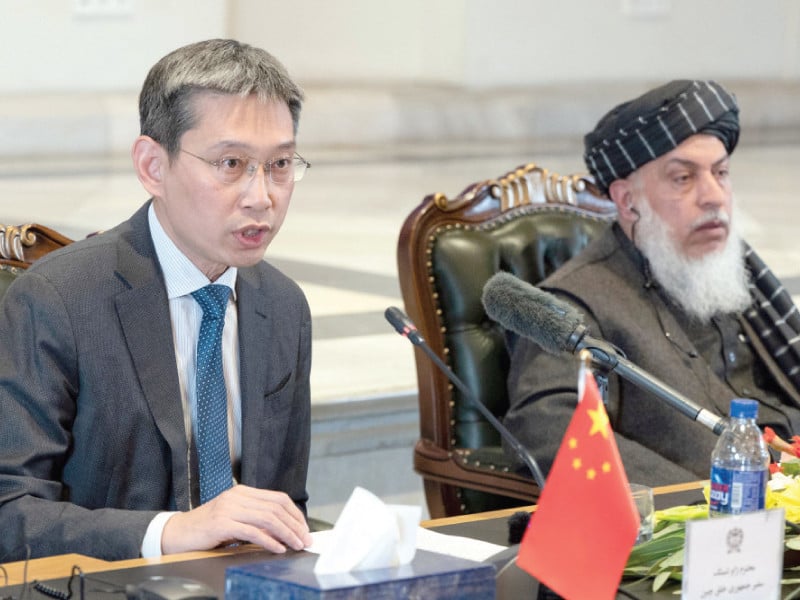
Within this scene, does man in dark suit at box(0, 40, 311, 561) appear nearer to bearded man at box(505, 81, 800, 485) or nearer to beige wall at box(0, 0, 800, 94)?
bearded man at box(505, 81, 800, 485)

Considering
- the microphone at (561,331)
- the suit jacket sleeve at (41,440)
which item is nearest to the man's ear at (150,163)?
the suit jacket sleeve at (41,440)

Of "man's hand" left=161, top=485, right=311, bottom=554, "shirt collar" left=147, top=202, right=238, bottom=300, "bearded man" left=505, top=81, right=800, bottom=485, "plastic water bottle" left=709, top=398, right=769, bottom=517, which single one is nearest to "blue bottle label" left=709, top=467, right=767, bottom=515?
"plastic water bottle" left=709, top=398, right=769, bottom=517

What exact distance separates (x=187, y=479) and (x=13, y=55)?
23.4ft

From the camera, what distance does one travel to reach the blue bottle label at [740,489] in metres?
1.86

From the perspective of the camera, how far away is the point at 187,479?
2.29m

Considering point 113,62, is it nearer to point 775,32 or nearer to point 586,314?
point 775,32

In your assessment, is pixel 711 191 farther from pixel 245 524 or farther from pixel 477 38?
pixel 477 38

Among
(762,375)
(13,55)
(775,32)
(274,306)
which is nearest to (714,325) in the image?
(762,375)

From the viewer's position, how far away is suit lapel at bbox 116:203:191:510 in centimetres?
226

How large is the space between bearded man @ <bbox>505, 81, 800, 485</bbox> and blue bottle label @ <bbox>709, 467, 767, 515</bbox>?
3.75ft

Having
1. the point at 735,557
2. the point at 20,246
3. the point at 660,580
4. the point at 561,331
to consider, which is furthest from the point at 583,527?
the point at 20,246

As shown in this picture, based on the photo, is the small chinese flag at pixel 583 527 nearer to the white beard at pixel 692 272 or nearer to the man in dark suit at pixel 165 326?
the man in dark suit at pixel 165 326

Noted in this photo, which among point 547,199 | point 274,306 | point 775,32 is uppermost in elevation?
point 775,32

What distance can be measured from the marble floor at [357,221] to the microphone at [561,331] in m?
1.85
